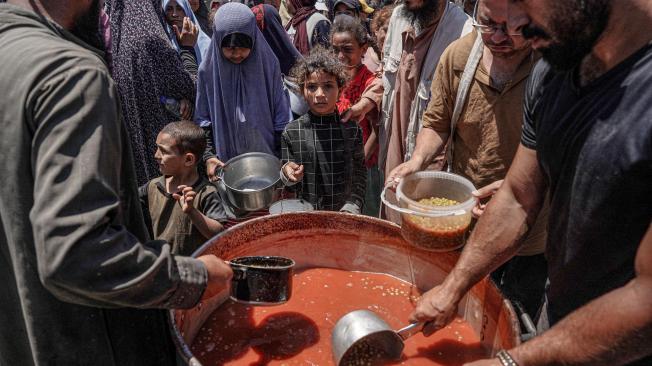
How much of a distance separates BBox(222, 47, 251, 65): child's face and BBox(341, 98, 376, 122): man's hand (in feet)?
2.63

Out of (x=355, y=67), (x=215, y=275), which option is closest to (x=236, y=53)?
(x=355, y=67)

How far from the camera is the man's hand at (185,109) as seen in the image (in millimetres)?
3482

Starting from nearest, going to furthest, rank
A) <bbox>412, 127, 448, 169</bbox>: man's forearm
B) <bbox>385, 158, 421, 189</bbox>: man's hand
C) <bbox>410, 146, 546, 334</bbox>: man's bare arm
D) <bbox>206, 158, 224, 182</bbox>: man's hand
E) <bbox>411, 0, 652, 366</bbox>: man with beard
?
<bbox>411, 0, 652, 366</bbox>: man with beard < <bbox>410, 146, 546, 334</bbox>: man's bare arm < <bbox>385, 158, 421, 189</bbox>: man's hand < <bbox>412, 127, 448, 169</bbox>: man's forearm < <bbox>206, 158, 224, 182</bbox>: man's hand

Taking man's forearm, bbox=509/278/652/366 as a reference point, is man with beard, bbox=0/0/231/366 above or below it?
above

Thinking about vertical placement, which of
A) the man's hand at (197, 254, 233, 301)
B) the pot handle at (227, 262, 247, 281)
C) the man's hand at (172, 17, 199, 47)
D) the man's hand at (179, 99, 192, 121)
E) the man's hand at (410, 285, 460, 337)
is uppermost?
the man's hand at (172, 17, 199, 47)

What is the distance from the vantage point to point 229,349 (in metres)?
1.62

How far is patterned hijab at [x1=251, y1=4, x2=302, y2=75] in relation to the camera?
386 cm

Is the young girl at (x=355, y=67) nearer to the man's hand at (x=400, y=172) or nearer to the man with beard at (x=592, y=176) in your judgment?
the man's hand at (x=400, y=172)

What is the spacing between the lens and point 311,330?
1710mm

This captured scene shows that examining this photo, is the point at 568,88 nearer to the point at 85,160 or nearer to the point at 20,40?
the point at 85,160

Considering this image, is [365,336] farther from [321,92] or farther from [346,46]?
[346,46]

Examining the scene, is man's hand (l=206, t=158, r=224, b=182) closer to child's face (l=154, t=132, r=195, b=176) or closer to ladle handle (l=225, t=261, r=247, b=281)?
child's face (l=154, t=132, r=195, b=176)

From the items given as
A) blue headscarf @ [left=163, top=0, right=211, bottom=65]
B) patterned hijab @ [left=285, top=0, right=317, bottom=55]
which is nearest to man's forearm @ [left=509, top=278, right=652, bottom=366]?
blue headscarf @ [left=163, top=0, right=211, bottom=65]

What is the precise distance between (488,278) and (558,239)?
285mm
